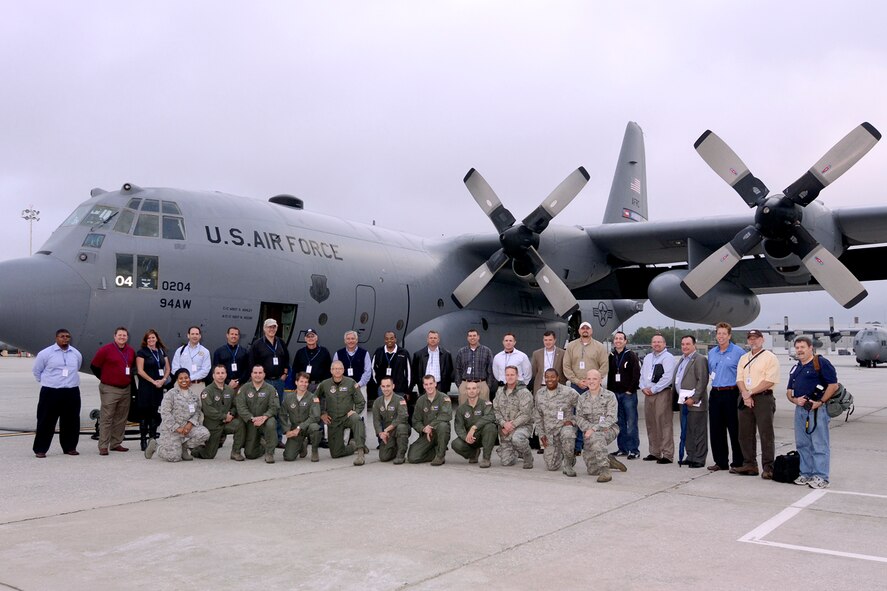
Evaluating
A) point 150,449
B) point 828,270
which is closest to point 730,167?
point 828,270

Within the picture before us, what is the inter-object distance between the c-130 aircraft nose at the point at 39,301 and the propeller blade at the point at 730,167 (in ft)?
34.5

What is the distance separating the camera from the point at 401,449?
852 centimetres

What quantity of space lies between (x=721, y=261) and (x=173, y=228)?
9.38 meters

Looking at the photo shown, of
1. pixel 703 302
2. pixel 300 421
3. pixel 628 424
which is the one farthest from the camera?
pixel 703 302

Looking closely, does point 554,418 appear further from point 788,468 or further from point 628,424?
point 788,468

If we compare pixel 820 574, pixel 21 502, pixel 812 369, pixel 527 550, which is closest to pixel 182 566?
pixel 527 550

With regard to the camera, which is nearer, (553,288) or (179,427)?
(179,427)

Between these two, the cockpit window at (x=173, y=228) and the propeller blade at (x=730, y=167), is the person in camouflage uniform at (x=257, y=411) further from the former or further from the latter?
the propeller blade at (x=730, y=167)

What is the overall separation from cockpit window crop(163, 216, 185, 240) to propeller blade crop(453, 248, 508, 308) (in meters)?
5.93

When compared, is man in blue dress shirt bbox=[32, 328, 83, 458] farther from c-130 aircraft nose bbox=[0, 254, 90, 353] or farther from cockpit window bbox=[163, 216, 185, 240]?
cockpit window bbox=[163, 216, 185, 240]

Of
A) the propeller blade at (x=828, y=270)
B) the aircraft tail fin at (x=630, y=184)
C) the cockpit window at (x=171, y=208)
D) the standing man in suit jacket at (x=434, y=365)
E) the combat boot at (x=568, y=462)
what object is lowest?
the combat boot at (x=568, y=462)

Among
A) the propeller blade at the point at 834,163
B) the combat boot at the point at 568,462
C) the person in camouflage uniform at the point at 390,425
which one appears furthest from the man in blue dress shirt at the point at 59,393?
the propeller blade at the point at 834,163

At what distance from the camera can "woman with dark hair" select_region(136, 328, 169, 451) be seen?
920 centimetres

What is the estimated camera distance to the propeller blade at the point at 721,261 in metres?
13.0
